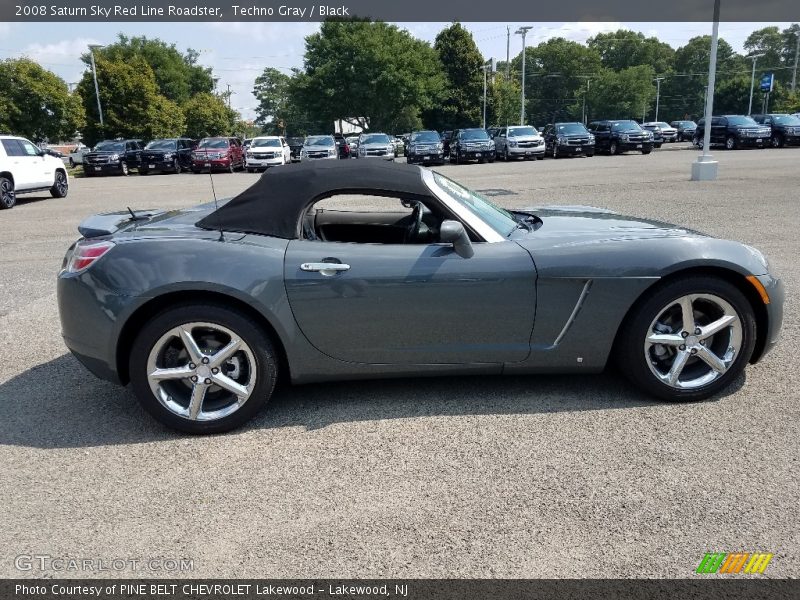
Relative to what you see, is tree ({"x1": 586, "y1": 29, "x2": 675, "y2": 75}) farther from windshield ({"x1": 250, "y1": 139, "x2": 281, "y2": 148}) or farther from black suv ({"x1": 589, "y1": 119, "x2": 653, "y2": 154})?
windshield ({"x1": 250, "y1": 139, "x2": 281, "y2": 148})

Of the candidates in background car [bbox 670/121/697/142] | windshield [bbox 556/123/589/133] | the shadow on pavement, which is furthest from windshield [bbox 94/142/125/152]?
background car [bbox 670/121/697/142]

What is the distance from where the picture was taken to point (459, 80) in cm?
6538

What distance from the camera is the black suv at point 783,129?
3284cm

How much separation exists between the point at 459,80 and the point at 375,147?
1576 inches

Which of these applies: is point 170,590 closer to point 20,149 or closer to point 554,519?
point 554,519

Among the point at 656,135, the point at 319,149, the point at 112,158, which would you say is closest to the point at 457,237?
the point at 319,149

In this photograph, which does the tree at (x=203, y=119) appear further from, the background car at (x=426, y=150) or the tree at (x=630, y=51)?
the tree at (x=630, y=51)

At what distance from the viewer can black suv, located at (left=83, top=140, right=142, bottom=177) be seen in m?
29.7

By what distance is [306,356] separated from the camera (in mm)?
3508

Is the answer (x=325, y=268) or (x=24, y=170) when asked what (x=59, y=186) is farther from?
(x=325, y=268)

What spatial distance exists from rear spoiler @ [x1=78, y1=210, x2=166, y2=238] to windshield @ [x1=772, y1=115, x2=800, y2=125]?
37358 millimetres

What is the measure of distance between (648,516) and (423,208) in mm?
2107

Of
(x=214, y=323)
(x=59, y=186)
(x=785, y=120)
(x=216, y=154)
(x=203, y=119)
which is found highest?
(x=203, y=119)

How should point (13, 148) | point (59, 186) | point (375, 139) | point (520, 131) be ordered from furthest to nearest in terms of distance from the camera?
Result: point (520, 131)
point (375, 139)
point (59, 186)
point (13, 148)
